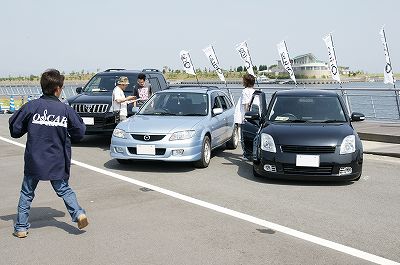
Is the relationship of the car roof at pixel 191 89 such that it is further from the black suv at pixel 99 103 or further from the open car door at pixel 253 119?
the black suv at pixel 99 103

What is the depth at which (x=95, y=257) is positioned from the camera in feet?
14.1

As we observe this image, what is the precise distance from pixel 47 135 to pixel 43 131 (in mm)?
55

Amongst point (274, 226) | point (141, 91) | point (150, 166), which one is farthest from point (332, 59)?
point (274, 226)

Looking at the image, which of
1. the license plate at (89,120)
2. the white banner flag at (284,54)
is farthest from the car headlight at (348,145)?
the white banner flag at (284,54)

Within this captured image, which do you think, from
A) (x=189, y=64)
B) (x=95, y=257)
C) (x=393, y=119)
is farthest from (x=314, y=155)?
(x=189, y=64)

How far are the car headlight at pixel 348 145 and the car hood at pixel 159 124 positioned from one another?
105 inches

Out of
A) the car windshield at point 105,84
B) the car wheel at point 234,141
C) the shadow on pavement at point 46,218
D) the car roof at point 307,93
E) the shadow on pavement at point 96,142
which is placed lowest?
the car wheel at point 234,141

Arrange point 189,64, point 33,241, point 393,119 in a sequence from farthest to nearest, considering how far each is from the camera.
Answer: point 189,64, point 393,119, point 33,241

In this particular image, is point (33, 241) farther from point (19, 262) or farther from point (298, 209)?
point (298, 209)

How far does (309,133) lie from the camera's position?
24.4ft

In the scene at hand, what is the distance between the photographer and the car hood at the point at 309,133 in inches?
287

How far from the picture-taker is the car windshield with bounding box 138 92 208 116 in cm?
953

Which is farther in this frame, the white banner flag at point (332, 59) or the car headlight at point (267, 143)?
the white banner flag at point (332, 59)

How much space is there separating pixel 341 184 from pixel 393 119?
328 inches
